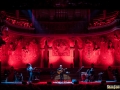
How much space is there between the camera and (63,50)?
22297 mm

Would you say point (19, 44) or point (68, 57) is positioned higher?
point (19, 44)

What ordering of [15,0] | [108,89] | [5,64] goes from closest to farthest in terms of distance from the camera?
1. [108,89]
2. [15,0]
3. [5,64]

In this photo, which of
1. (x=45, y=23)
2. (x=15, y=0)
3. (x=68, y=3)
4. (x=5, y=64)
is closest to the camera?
(x=15, y=0)

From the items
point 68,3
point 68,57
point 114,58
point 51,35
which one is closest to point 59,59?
point 68,57

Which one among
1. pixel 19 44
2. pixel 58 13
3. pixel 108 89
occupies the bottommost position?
pixel 108 89

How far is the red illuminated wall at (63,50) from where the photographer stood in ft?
67.3

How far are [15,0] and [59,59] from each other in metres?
14.3

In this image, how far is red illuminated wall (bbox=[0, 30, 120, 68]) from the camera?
67.3 feet

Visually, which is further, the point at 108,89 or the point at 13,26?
the point at 13,26

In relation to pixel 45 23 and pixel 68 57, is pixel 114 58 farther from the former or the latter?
pixel 45 23

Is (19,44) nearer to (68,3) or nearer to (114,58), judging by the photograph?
(114,58)

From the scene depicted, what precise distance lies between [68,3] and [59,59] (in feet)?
44.6

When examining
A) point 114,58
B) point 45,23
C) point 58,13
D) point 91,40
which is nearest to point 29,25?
point 45,23

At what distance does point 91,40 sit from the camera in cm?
2194
